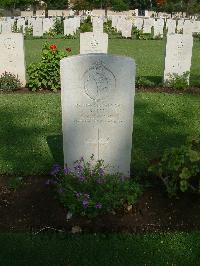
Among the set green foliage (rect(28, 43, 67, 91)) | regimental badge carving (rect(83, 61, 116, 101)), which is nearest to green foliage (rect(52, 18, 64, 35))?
green foliage (rect(28, 43, 67, 91))

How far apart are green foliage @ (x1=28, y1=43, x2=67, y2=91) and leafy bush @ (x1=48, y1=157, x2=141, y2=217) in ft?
17.9

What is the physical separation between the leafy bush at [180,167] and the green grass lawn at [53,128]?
49 centimetres

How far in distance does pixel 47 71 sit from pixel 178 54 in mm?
3213

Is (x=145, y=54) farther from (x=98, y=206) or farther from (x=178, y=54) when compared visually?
(x=98, y=206)

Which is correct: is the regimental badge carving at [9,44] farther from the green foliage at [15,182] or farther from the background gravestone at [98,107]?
the background gravestone at [98,107]

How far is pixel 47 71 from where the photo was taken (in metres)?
9.61

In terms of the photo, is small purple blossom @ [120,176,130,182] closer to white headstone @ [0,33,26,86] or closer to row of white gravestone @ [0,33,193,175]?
row of white gravestone @ [0,33,193,175]

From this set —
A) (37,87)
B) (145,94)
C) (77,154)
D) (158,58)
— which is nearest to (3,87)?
(37,87)

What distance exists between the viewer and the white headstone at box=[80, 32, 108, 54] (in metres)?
10.3

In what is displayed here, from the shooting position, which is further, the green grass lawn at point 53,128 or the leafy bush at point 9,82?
the leafy bush at point 9,82

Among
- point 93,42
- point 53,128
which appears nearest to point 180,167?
point 53,128

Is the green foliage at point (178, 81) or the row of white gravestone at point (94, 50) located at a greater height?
the row of white gravestone at point (94, 50)

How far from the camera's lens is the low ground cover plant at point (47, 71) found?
9547 mm

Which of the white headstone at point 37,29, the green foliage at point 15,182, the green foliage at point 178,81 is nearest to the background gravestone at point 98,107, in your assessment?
the green foliage at point 15,182
